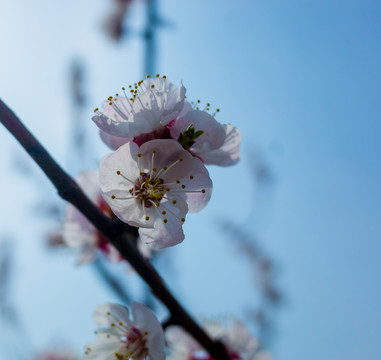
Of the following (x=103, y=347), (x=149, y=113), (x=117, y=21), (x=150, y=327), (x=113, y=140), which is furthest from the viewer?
(x=117, y=21)

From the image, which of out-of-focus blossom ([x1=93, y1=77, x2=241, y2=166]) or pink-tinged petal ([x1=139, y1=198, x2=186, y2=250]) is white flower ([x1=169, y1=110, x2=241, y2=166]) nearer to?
out-of-focus blossom ([x1=93, y1=77, x2=241, y2=166])

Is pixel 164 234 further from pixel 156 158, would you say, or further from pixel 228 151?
pixel 228 151

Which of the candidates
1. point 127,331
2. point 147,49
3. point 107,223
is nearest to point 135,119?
point 107,223

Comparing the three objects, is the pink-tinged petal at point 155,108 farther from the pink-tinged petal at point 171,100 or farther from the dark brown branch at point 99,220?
the dark brown branch at point 99,220

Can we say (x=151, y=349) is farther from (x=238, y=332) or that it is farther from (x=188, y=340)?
(x=238, y=332)

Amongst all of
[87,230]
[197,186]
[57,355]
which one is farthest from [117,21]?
[57,355]
